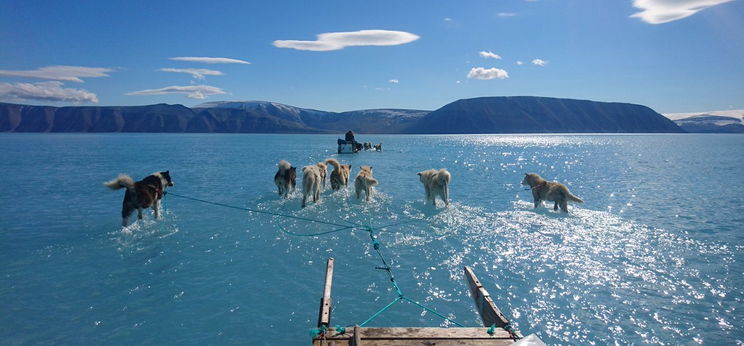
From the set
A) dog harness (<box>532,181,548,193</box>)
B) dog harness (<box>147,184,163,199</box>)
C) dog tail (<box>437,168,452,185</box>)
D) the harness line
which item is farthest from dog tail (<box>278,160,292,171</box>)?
dog harness (<box>532,181,548,193</box>)

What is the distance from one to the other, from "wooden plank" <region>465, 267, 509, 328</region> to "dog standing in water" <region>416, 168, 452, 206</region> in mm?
8974

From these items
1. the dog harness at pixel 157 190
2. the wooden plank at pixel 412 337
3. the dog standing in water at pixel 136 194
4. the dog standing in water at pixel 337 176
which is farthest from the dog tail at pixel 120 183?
the wooden plank at pixel 412 337

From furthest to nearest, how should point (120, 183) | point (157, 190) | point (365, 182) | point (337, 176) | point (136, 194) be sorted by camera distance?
point (337, 176) → point (365, 182) → point (157, 190) → point (136, 194) → point (120, 183)

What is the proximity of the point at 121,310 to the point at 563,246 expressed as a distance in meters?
11.6

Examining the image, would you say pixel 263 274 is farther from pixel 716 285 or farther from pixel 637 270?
pixel 716 285

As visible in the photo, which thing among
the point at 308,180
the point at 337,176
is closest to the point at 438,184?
the point at 308,180

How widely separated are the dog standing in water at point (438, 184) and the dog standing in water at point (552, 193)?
4.42 metres

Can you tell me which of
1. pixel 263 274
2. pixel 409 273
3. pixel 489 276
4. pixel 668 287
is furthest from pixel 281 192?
pixel 668 287

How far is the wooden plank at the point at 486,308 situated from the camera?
5.58m

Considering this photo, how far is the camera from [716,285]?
859cm

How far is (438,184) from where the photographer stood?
16.2 metres

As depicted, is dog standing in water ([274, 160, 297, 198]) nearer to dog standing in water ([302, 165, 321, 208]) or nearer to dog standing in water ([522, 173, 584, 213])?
dog standing in water ([302, 165, 321, 208])

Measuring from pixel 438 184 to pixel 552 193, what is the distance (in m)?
5.07

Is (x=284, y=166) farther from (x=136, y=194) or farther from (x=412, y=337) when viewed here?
(x=412, y=337)
